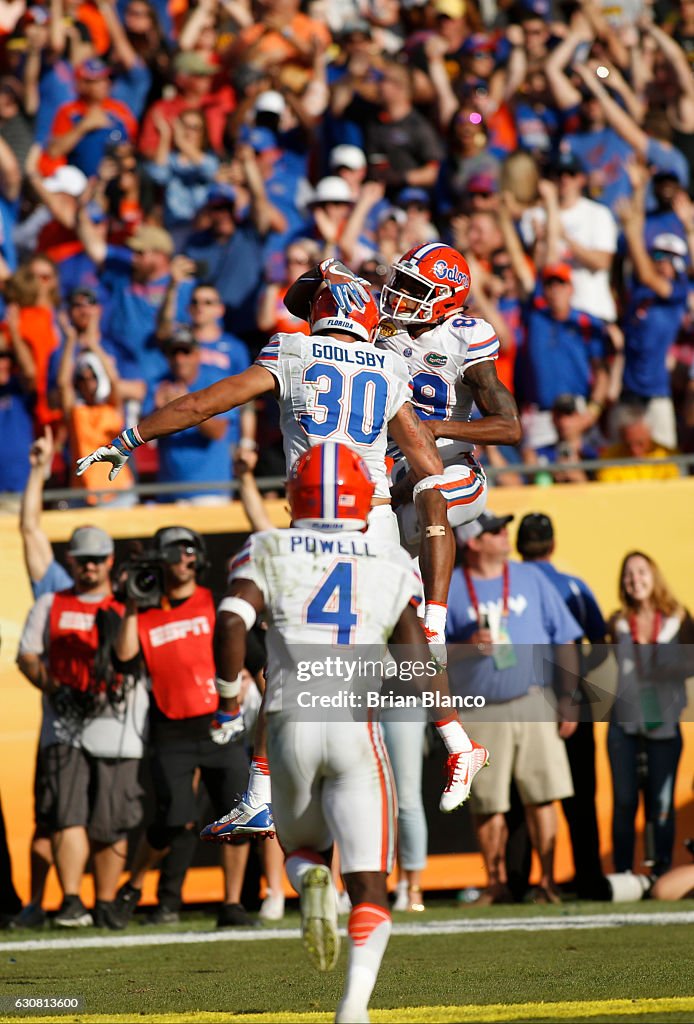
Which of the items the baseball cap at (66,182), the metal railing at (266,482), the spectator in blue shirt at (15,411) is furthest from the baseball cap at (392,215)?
the spectator in blue shirt at (15,411)

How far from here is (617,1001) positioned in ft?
21.0

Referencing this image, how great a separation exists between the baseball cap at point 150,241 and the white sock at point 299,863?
8.28 meters

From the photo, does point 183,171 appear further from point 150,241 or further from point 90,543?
point 90,543

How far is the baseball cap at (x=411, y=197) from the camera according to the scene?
541 inches

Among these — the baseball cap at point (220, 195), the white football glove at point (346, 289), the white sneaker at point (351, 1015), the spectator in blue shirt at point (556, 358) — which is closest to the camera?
the white sneaker at point (351, 1015)

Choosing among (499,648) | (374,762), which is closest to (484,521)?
(499,648)

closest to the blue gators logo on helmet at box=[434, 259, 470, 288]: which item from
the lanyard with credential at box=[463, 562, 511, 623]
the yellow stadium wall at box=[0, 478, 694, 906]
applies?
the lanyard with credential at box=[463, 562, 511, 623]

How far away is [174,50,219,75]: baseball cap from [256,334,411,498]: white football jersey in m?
8.88

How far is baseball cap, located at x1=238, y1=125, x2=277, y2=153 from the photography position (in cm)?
1430

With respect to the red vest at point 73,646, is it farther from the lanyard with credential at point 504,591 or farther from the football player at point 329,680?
the football player at point 329,680

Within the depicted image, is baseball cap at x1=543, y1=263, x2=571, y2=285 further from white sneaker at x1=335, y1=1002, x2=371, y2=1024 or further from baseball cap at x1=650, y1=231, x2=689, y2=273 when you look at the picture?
white sneaker at x1=335, y1=1002, x2=371, y2=1024

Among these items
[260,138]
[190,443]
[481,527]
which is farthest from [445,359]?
[260,138]

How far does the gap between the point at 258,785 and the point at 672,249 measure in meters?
7.61

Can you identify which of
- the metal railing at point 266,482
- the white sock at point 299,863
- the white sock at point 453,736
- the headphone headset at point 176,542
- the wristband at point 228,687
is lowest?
the white sock at point 299,863
